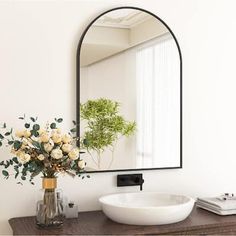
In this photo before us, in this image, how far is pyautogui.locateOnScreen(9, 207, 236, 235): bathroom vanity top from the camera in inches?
77.0

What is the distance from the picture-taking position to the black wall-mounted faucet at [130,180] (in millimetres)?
2404

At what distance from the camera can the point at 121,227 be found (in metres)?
2.03

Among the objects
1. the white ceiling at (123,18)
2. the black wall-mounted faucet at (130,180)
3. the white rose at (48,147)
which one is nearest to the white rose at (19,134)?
the white rose at (48,147)

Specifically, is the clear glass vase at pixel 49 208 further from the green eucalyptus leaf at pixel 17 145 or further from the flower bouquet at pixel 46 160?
the green eucalyptus leaf at pixel 17 145

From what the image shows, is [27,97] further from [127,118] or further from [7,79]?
[127,118]

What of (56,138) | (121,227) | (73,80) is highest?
(73,80)

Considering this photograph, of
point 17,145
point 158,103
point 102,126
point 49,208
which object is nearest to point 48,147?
point 17,145

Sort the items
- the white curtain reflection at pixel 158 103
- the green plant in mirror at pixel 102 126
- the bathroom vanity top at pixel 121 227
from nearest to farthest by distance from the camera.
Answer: the bathroom vanity top at pixel 121 227
the green plant in mirror at pixel 102 126
the white curtain reflection at pixel 158 103

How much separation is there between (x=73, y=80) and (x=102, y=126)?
11.9 inches

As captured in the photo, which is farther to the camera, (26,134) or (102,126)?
(102,126)

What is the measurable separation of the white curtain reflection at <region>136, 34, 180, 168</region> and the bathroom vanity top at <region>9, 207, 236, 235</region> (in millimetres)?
438

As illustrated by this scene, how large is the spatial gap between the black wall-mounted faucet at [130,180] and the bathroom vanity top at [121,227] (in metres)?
0.23

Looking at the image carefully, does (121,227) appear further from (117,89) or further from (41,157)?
(117,89)

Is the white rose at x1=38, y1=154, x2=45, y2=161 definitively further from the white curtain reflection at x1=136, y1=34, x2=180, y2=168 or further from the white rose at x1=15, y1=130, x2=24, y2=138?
the white curtain reflection at x1=136, y1=34, x2=180, y2=168
